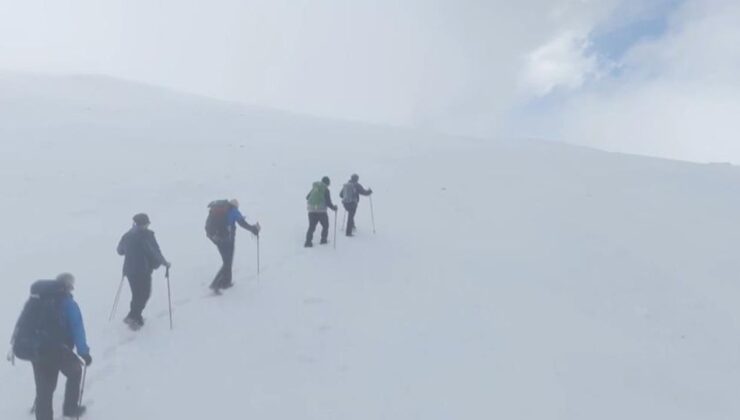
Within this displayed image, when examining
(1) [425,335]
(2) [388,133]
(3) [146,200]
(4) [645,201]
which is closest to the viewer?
(1) [425,335]

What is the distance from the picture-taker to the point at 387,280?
42.0ft

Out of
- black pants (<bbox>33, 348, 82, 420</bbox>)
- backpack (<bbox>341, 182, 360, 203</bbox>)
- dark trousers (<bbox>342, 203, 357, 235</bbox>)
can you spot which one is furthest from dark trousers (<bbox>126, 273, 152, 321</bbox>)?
backpack (<bbox>341, 182, 360, 203</bbox>)

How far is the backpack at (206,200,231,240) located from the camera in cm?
1095

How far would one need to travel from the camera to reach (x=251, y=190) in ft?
60.9

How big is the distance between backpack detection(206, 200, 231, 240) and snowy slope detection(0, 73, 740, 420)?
1184 mm

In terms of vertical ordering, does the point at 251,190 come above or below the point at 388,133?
below

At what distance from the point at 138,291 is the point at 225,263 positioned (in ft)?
6.79

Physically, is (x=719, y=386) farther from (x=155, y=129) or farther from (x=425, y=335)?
(x=155, y=129)

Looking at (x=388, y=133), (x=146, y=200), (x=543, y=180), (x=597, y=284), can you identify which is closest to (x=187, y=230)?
(x=146, y=200)

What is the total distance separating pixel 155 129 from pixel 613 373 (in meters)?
20.8

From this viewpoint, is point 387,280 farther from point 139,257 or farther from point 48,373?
point 48,373

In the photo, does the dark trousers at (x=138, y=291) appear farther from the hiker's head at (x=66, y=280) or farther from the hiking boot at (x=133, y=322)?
the hiker's head at (x=66, y=280)

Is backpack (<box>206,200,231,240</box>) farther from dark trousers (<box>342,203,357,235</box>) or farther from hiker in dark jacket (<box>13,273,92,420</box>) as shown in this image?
dark trousers (<box>342,203,357,235</box>)

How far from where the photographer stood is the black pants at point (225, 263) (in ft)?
36.0
